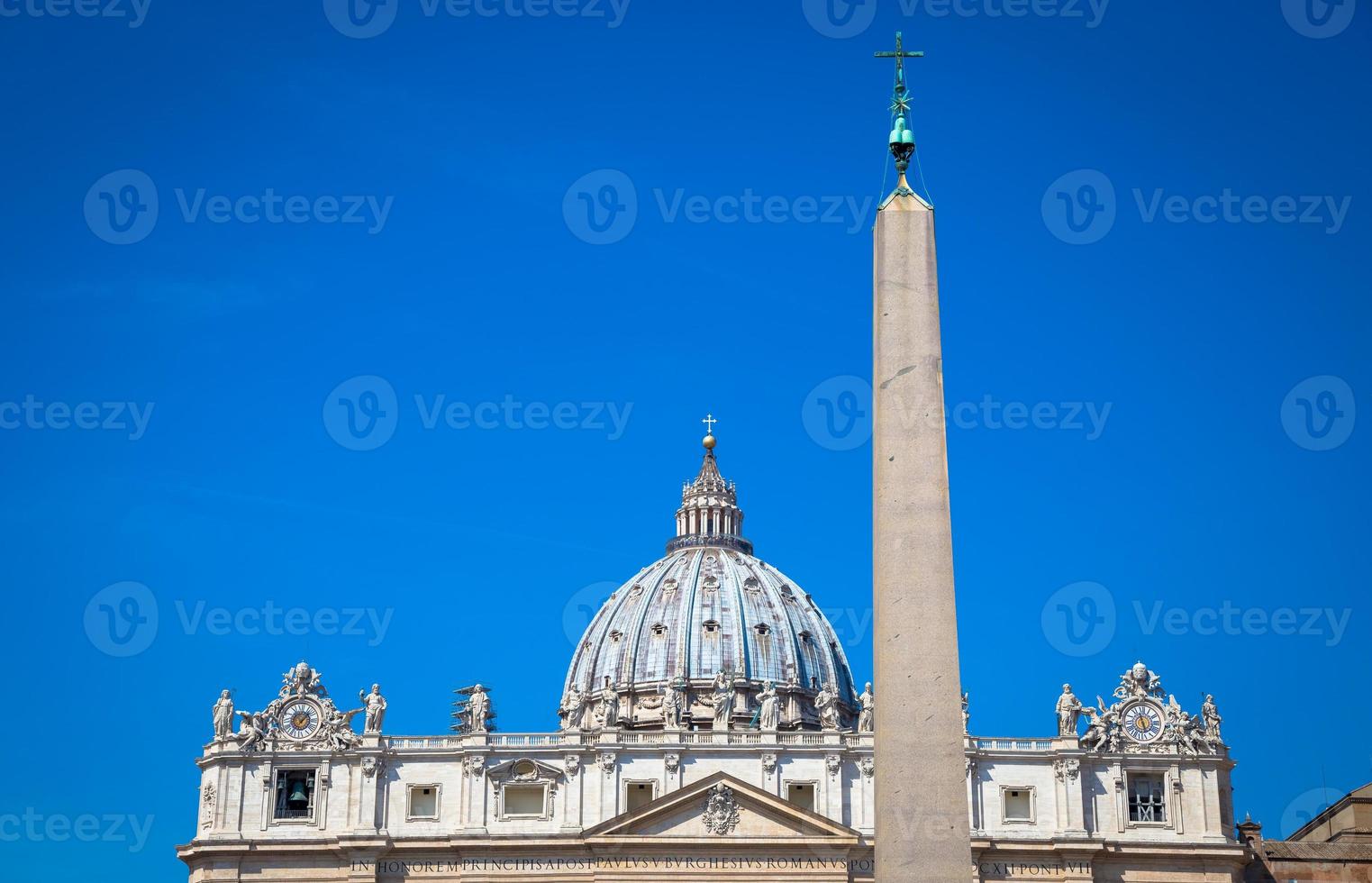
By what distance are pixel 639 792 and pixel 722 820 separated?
12.3ft

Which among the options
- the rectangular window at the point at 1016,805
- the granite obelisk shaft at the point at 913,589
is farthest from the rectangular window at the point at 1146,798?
the granite obelisk shaft at the point at 913,589

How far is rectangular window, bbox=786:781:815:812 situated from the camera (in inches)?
3406

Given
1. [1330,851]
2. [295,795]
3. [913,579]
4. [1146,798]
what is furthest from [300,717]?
[913,579]

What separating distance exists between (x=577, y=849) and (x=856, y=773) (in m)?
11.9

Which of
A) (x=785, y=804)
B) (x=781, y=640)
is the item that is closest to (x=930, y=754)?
(x=785, y=804)

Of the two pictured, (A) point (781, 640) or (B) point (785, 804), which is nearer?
(B) point (785, 804)

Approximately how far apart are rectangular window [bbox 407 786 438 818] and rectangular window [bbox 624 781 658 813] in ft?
25.7

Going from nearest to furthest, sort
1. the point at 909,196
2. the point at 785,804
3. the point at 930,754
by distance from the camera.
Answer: the point at 930,754 → the point at 909,196 → the point at 785,804

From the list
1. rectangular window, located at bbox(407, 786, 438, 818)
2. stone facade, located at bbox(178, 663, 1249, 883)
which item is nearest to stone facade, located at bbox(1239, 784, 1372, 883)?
stone facade, located at bbox(178, 663, 1249, 883)

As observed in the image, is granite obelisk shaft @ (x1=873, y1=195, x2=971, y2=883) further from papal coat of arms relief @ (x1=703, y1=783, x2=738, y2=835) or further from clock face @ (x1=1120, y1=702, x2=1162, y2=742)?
clock face @ (x1=1120, y1=702, x2=1162, y2=742)

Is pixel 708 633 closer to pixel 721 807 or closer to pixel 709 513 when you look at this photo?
pixel 709 513

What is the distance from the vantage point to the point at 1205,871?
281 feet

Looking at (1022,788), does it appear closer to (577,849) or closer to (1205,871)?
(1205,871)

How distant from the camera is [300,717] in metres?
87.6
